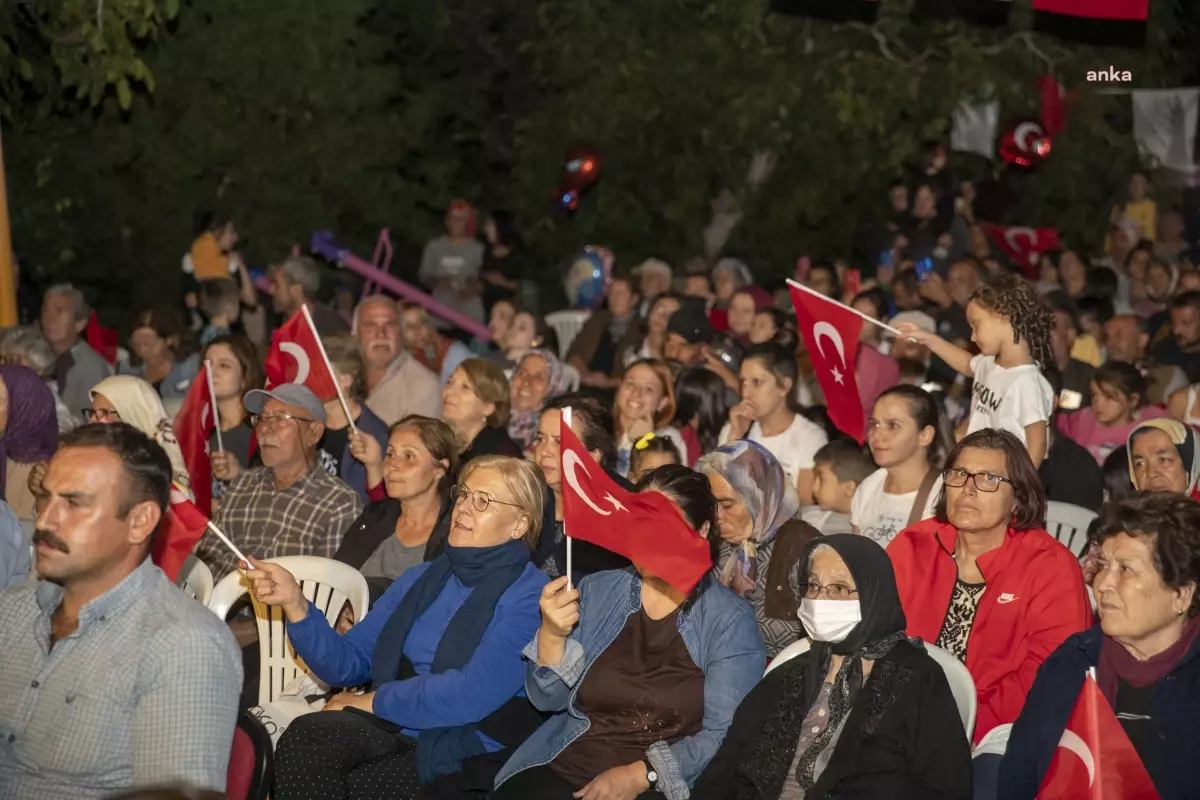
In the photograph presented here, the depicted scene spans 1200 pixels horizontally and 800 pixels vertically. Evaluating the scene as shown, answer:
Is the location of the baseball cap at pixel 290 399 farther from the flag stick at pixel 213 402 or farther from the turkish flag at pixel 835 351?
the turkish flag at pixel 835 351

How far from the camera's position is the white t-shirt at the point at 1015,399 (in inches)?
263

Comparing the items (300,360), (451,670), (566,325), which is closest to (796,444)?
(300,360)

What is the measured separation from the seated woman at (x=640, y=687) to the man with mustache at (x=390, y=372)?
13.7ft

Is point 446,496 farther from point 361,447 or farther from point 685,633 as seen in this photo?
point 685,633

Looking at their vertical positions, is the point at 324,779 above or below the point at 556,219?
above

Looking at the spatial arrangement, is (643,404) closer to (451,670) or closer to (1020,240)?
(451,670)

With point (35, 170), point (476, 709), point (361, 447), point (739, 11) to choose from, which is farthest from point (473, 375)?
point (739, 11)

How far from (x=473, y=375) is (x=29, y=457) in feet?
6.56

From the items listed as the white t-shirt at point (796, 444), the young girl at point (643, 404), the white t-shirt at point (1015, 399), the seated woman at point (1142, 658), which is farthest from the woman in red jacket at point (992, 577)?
the young girl at point (643, 404)

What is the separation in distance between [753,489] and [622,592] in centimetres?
98

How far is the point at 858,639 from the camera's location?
15.4 ft

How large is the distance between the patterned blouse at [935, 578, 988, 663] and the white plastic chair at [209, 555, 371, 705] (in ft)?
6.75

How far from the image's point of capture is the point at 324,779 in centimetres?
516

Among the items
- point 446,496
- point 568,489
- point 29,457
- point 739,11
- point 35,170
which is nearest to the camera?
point 568,489
